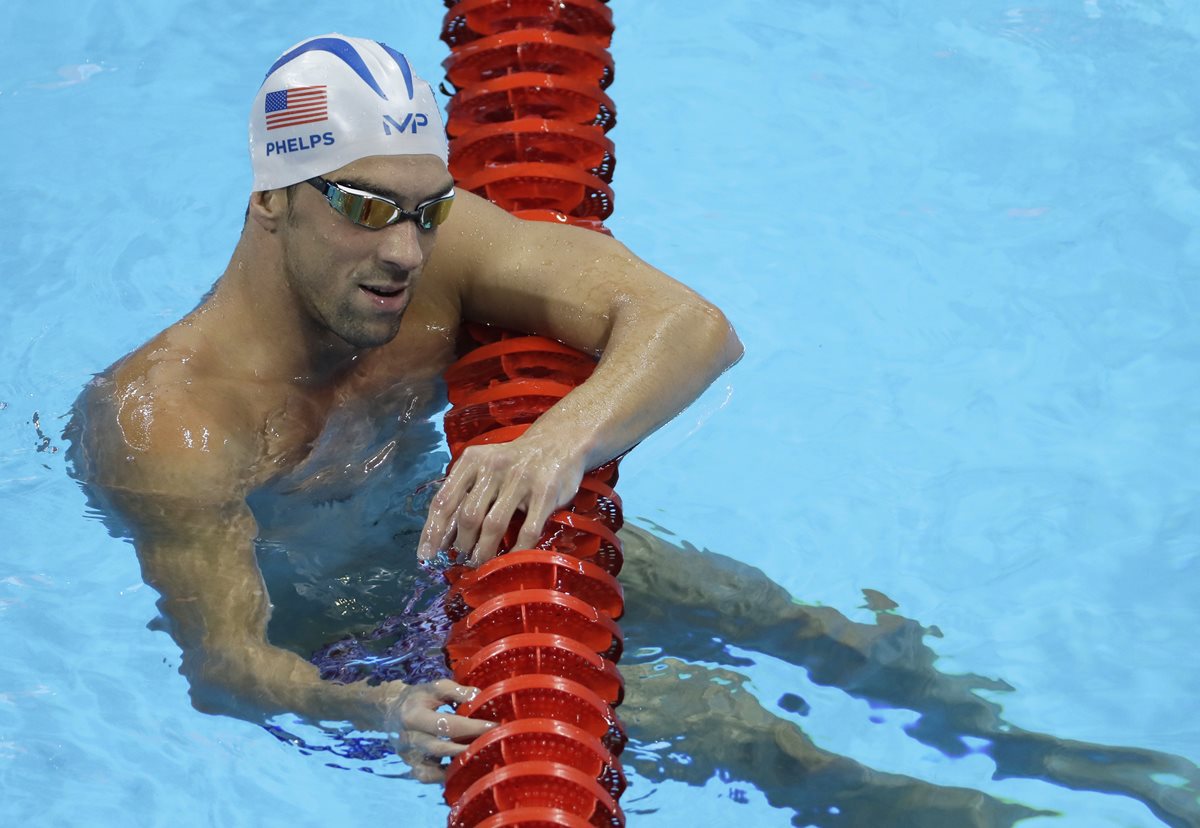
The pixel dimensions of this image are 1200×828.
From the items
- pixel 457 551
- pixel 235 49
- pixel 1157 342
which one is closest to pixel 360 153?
pixel 457 551

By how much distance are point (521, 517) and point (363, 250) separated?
1.97 ft

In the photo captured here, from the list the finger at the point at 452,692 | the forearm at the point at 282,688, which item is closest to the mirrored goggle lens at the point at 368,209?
the forearm at the point at 282,688

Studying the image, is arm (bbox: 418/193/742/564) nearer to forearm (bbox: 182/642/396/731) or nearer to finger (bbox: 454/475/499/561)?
finger (bbox: 454/475/499/561)

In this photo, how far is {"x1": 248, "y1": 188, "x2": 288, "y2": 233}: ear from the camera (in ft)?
9.45

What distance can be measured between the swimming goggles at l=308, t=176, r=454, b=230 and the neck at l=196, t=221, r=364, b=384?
0.19m

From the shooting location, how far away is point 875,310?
4812mm

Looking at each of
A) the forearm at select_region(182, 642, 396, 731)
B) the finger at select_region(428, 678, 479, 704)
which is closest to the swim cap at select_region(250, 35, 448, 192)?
the forearm at select_region(182, 642, 396, 731)

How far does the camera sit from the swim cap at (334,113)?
2793 millimetres

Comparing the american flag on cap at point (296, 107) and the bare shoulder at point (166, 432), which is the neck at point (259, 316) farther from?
the american flag on cap at point (296, 107)

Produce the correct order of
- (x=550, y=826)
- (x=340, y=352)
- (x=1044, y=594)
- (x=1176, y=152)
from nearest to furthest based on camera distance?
(x=550, y=826), (x=340, y=352), (x=1044, y=594), (x=1176, y=152)

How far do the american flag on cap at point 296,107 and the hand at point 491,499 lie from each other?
721 millimetres

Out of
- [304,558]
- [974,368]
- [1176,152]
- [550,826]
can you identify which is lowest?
→ [550,826]

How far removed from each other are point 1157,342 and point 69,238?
3.50 meters

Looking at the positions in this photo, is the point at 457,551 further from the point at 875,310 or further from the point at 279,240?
the point at 875,310
